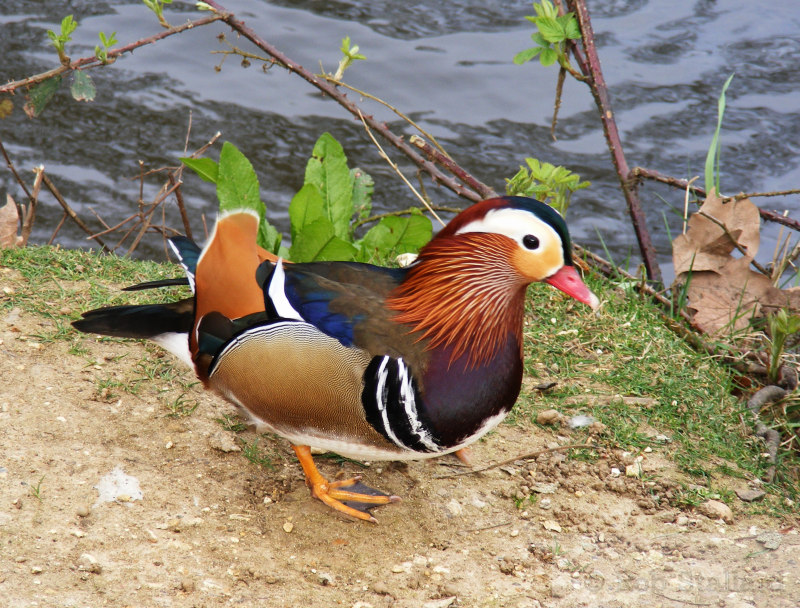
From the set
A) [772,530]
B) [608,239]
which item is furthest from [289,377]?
[608,239]

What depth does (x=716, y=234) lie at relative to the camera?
4.12 m

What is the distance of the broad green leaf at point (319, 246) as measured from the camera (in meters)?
3.88

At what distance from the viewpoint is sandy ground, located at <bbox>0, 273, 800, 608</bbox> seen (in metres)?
2.45

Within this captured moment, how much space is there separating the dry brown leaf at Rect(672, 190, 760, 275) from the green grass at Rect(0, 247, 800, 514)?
34 centimetres

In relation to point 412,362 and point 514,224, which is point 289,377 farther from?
point 514,224

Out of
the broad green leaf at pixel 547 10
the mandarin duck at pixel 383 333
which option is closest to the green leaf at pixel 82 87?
the mandarin duck at pixel 383 333

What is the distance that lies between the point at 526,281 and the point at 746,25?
516 cm

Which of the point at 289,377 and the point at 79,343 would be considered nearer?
the point at 289,377

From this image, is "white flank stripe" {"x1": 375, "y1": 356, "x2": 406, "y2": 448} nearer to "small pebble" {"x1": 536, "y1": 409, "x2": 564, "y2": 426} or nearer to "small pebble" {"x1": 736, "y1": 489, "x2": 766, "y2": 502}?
"small pebble" {"x1": 536, "y1": 409, "x2": 564, "y2": 426}

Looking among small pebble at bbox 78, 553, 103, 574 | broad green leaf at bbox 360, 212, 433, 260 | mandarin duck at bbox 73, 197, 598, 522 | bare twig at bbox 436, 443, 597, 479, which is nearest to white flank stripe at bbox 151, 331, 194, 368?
mandarin duck at bbox 73, 197, 598, 522

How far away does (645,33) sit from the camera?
6.81 metres

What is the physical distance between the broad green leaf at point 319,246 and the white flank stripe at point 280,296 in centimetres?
118

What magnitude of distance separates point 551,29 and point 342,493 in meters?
2.45

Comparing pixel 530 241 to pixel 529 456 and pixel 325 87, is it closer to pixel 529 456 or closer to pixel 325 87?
pixel 529 456
